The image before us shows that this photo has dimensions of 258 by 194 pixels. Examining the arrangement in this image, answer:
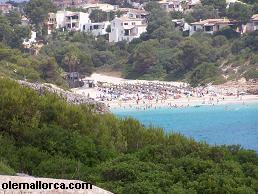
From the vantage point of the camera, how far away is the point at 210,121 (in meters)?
45.7

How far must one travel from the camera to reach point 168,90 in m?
54.9

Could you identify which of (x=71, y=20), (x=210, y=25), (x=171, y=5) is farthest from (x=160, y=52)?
(x=171, y=5)

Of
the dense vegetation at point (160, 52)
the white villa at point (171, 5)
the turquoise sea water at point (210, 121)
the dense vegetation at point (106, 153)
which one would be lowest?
the turquoise sea water at point (210, 121)

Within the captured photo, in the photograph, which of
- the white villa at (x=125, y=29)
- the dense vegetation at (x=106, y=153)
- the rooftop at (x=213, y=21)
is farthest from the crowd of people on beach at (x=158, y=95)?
the dense vegetation at (x=106, y=153)

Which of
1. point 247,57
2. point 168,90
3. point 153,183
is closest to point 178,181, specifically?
point 153,183

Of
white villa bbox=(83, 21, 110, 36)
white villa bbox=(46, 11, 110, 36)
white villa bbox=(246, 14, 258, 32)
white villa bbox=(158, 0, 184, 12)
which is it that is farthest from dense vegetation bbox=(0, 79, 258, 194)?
white villa bbox=(158, 0, 184, 12)

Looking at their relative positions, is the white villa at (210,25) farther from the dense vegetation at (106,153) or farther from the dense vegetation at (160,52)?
the dense vegetation at (106,153)

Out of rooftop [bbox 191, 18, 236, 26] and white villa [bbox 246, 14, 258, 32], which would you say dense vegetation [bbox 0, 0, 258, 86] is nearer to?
white villa [bbox 246, 14, 258, 32]

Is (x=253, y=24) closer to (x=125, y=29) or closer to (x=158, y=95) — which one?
(x=158, y=95)

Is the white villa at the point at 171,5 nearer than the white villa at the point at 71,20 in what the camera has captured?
No

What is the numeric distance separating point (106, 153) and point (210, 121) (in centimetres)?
3338

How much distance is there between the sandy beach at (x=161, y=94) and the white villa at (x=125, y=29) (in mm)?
14779

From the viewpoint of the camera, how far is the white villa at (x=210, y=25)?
6549cm

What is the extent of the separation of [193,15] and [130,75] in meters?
15.2
